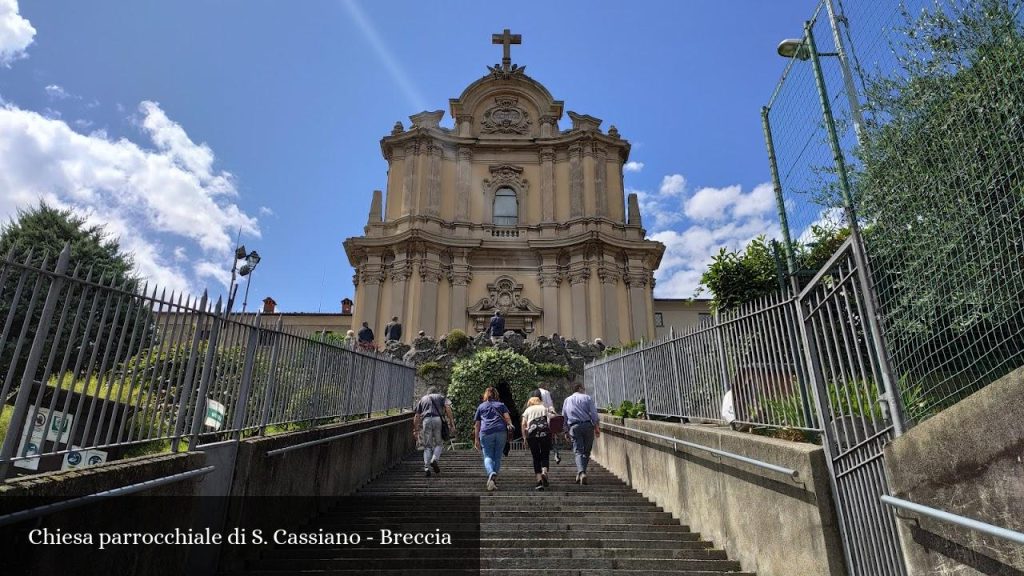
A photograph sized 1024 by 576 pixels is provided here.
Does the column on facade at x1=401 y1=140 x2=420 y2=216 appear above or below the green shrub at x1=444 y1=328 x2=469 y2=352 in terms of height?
above

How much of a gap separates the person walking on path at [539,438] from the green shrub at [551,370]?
8.78 metres

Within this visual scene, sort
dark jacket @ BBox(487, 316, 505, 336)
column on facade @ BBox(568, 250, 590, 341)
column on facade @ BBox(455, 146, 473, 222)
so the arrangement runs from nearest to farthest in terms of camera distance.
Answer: dark jacket @ BBox(487, 316, 505, 336)
column on facade @ BBox(568, 250, 590, 341)
column on facade @ BBox(455, 146, 473, 222)

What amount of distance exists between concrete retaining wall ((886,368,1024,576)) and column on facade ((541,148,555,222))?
26.5 meters

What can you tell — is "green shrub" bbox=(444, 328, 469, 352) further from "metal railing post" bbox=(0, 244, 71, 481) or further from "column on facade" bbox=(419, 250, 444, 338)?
"metal railing post" bbox=(0, 244, 71, 481)

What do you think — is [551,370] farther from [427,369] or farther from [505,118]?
[505,118]

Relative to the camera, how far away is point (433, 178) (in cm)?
2897

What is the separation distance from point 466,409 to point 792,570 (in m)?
12.5

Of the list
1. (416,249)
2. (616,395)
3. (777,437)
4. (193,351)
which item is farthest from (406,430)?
(416,249)

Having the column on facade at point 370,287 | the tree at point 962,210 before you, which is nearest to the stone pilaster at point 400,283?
the column on facade at point 370,287

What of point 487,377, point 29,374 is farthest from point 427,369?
point 29,374

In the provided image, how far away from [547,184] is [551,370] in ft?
50.0

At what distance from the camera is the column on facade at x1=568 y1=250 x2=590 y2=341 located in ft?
85.6

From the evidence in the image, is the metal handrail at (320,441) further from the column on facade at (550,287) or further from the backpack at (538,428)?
the column on facade at (550,287)

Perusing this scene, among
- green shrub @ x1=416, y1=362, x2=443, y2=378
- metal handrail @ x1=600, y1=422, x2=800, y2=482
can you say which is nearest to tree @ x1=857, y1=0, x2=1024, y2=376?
metal handrail @ x1=600, y1=422, x2=800, y2=482
